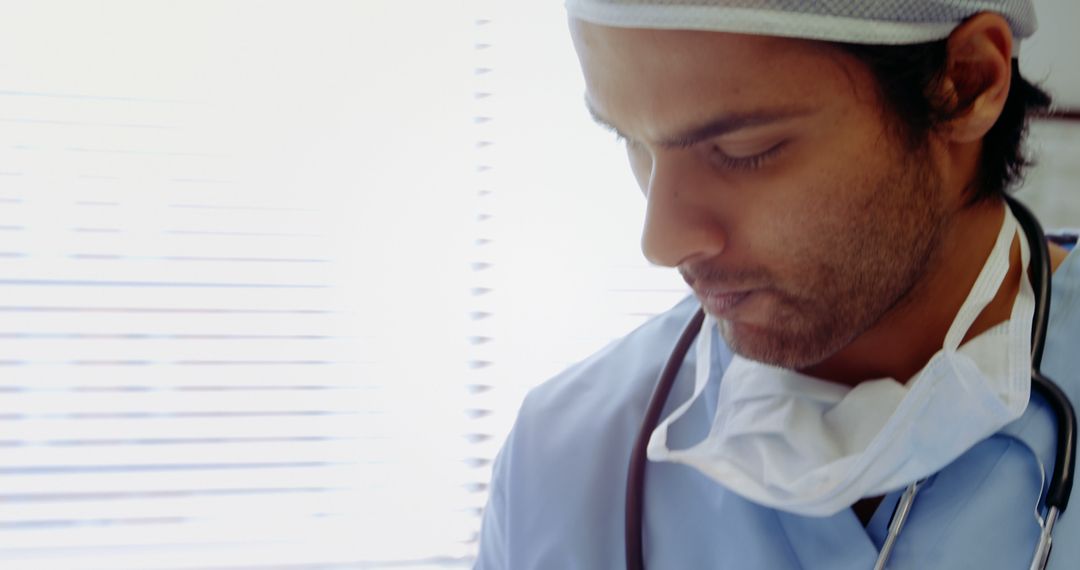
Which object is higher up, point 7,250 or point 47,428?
point 7,250

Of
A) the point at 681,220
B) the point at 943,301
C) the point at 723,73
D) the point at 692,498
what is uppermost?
the point at 723,73

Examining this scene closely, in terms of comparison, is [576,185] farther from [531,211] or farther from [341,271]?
[341,271]

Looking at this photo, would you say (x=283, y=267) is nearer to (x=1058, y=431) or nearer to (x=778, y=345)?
(x=778, y=345)

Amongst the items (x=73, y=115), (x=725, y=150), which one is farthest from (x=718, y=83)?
(x=73, y=115)

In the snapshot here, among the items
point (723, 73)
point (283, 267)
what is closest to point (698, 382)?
point (723, 73)

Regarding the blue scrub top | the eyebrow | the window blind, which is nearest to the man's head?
the eyebrow

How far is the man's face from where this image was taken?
2.54 ft

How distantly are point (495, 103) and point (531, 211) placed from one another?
0.53ft

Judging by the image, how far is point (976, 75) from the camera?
82cm

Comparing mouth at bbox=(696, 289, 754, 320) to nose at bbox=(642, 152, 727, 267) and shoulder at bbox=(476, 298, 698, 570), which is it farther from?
shoulder at bbox=(476, 298, 698, 570)

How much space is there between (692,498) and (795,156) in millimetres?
342

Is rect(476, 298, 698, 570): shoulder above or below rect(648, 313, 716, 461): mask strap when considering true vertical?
A: below

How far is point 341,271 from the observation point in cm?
144

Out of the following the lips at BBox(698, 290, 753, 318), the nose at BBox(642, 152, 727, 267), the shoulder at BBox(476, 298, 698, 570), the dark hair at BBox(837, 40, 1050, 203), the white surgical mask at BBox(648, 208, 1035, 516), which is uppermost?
the dark hair at BBox(837, 40, 1050, 203)
